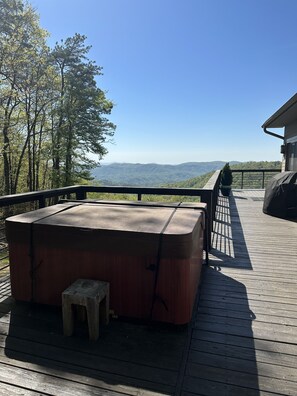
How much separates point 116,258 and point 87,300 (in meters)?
0.32

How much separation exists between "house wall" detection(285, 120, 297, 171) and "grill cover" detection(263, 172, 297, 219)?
6.55 feet

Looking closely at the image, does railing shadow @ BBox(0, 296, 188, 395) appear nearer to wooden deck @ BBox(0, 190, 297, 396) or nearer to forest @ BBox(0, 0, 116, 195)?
wooden deck @ BBox(0, 190, 297, 396)

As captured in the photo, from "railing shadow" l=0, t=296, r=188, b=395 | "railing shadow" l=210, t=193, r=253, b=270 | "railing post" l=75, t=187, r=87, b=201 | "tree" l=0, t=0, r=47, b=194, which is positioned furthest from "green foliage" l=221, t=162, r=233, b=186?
"tree" l=0, t=0, r=47, b=194

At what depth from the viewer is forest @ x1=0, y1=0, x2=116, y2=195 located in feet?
34.0

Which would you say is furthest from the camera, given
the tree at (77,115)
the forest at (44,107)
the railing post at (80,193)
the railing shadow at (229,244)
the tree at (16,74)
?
the tree at (77,115)

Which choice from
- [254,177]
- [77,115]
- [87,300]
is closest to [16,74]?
[77,115]

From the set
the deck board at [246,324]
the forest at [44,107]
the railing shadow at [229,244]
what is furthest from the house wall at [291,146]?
the forest at [44,107]

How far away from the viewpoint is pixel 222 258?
10.7 ft

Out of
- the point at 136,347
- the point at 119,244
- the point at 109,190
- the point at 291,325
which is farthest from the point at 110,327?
the point at 109,190

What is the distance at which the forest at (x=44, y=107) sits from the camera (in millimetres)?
10367

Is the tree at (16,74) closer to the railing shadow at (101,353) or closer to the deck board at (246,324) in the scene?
the deck board at (246,324)

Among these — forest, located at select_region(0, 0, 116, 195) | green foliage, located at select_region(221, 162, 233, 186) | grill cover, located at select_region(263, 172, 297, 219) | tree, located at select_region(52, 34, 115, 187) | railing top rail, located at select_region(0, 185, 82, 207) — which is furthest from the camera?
tree, located at select_region(52, 34, 115, 187)

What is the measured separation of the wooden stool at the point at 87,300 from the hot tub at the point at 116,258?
0.30ft

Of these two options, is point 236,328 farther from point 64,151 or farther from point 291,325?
point 64,151
